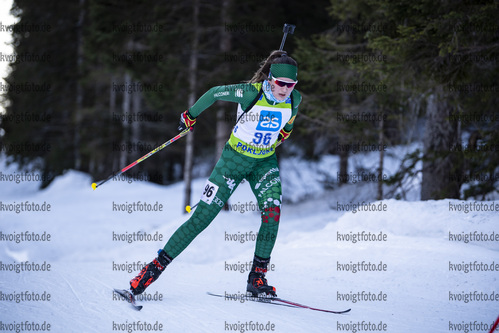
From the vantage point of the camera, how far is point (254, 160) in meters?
4.20

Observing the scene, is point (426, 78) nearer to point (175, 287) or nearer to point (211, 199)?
point (211, 199)

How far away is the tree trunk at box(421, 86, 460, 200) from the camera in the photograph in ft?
24.5

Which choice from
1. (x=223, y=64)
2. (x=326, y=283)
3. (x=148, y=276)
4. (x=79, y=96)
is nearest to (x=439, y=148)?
(x=326, y=283)

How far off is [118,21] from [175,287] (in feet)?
29.1

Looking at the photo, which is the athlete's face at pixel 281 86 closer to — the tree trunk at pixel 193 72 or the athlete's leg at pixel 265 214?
the athlete's leg at pixel 265 214

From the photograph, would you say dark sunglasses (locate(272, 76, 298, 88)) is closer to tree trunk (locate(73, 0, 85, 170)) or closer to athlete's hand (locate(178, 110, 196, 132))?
athlete's hand (locate(178, 110, 196, 132))

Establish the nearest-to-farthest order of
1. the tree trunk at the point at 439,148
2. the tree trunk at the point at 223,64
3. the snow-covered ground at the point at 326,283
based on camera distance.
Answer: the snow-covered ground at the point at 326,283, the tree trunk at the point at 439,148, the tree trunk at the point at 223,64

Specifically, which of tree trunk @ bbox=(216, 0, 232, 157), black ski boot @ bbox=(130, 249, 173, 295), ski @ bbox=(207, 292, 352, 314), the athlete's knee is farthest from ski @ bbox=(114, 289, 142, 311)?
tree trunk @ bbox=(216, 0, 232, 157)

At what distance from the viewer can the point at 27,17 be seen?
63.8 feet

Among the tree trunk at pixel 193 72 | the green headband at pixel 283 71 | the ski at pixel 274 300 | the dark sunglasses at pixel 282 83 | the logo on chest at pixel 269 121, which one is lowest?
the ski at pixel 274 300

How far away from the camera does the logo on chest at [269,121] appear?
4.05m

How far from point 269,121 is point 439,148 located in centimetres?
468

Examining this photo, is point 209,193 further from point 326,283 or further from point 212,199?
point 326,283

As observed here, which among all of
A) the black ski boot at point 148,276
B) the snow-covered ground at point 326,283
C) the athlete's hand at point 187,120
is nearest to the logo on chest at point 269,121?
the athlete's hand at point 187,120
